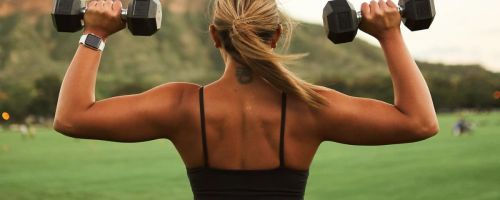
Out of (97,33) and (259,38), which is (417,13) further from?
(97,33)

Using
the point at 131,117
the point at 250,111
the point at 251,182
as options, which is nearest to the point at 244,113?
the point at 250,111

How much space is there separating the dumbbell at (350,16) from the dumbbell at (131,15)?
62cm

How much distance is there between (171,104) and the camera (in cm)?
232

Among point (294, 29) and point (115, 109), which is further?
point (294, 29)

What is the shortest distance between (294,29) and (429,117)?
0.58m

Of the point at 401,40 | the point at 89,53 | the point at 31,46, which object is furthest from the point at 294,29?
the point at 31,46

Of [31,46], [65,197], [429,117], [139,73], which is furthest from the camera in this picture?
[31,46]

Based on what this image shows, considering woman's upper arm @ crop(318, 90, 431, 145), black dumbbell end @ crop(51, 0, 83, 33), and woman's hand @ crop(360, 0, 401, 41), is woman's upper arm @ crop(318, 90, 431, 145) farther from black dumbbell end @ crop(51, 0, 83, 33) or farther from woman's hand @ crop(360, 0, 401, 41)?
black dumbbell end @ crop(51, 0, 83, 33)

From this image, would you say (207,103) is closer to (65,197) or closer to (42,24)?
(65,197)

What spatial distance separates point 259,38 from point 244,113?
26 cm

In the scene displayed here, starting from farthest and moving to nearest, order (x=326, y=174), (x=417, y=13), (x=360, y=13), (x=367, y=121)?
1. (x=326, y=174)
2. (x=417, y=13)
3. (x=360, y=13)
4. (x=367, y=121)

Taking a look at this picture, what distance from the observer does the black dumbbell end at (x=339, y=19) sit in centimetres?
242

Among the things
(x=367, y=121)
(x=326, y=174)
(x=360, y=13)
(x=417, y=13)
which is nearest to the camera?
(x=367, y=121)

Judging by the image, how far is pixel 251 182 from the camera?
7.70 ft
